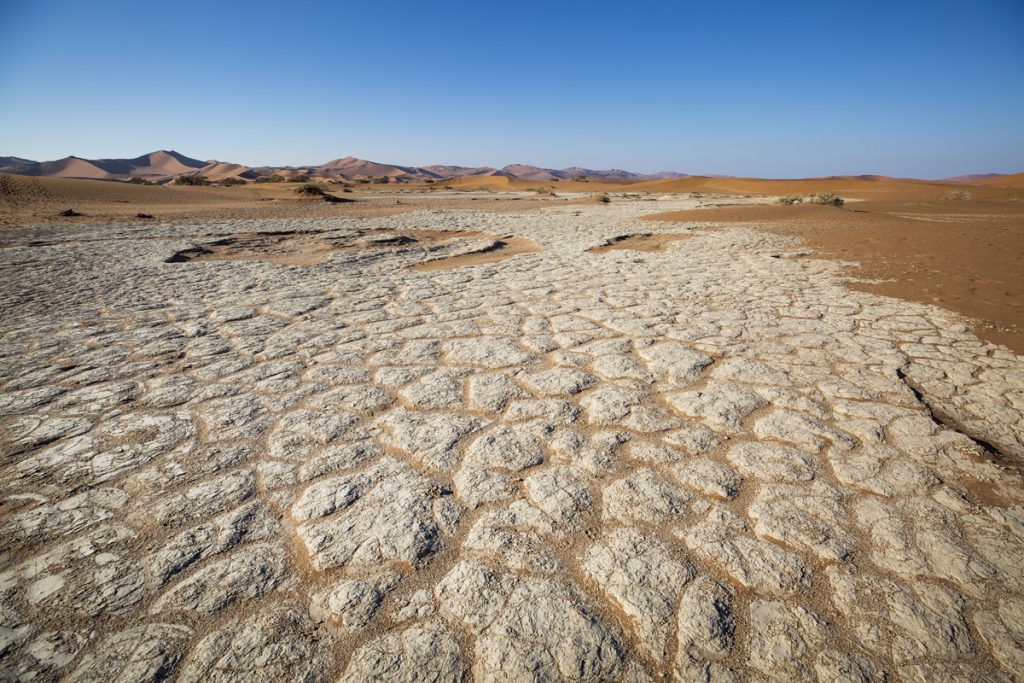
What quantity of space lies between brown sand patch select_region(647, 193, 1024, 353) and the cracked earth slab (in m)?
0.44

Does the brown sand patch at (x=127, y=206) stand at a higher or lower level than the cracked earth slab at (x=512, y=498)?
higher

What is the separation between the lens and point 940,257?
5.69 meters

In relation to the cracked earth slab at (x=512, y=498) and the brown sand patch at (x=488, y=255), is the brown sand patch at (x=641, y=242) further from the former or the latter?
the cracked earth slab at (x=512, y=498)

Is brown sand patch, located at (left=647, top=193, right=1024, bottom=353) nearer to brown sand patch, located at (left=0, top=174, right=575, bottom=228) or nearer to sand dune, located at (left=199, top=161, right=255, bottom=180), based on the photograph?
brown sand patch, located at (left=0, top=174, right=575, bottom=228)

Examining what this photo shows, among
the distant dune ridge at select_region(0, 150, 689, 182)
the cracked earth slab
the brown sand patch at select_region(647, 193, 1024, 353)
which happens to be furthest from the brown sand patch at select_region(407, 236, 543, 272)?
the distant dune ridge at select_region(0, 150, 689, 182)

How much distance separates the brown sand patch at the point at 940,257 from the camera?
385 centimetres

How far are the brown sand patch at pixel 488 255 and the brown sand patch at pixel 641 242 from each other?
1165 millimetres

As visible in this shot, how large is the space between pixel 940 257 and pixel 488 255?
5933 mm

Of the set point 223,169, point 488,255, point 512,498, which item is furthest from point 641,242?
point 223,169

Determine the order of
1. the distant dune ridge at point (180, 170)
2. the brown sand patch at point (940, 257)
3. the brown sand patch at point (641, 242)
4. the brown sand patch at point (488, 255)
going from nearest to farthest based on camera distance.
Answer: the brown sand patch at point (940, 257) < the brown sand patch at point (488, 255) < the brown sand patch at point (641, 242) < the distant dune ridge at point (180, 170)

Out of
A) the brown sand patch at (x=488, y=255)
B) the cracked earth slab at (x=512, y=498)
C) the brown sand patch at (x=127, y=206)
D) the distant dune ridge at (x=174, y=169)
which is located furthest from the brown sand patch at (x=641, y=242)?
the distant dune ridge at (x=174, y=169)

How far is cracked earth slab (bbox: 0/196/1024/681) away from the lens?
1.28 meters

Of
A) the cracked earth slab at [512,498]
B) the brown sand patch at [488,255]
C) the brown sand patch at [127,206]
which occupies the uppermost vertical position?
the brown sand patch at [127,206]

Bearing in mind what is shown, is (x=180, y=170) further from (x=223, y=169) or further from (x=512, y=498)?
(x=512, y=498)
